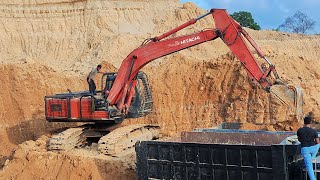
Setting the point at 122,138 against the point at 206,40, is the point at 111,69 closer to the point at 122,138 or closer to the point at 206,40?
the point at 122,138

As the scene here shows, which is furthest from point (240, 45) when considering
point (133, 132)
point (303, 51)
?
point (303, 51)

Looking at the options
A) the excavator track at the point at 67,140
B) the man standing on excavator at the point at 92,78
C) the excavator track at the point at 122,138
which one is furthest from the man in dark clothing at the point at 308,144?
the excavator track at the point at 67,140

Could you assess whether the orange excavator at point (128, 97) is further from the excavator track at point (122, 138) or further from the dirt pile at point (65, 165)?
the dirt pile at point (65, 165)

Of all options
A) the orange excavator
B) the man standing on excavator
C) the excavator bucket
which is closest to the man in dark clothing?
the excavator bucket

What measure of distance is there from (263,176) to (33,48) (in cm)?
2376

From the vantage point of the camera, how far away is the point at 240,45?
1114 centimetres

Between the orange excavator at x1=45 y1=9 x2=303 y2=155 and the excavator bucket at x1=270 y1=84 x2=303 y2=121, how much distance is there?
7 centimetres

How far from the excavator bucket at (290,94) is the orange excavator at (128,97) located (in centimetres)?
7

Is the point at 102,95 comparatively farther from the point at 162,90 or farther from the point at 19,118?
the point at 19,118

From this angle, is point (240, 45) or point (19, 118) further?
point (19, 118)

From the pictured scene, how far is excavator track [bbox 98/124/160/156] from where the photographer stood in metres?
11.7

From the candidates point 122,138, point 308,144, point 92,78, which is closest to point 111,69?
point 92,78

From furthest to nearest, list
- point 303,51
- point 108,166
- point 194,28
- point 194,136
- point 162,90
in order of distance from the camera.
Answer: point 194,28
point 303,51
point 162,90
point 108,166
point 194,136

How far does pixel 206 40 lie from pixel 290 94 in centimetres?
245
